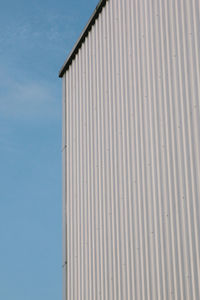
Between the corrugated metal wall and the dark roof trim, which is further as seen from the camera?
the dark roof trim

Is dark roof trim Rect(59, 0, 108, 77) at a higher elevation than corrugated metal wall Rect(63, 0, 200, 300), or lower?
higher

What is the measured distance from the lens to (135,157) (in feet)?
47.9

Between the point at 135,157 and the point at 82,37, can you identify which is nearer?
the point at 135,157

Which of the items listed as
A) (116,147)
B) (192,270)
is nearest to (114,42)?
(116,147)

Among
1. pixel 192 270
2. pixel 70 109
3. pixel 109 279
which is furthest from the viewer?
pixel 70 109

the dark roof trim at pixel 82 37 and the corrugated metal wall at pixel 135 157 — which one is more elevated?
the dark roof trim at pixel 82 37

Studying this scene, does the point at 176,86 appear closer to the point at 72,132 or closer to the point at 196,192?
the point at 196,192

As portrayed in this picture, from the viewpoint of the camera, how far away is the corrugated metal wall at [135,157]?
12.5 meters

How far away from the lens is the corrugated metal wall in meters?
12.5

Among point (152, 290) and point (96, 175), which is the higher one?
point (96, 175)

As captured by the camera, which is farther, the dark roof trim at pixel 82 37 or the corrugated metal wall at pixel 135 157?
the dark roof trim at pixel 82 37

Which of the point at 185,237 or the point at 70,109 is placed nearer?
the point at 185,237

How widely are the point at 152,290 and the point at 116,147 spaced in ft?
13.7

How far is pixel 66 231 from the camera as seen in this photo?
1889 centimetres
